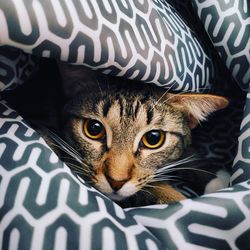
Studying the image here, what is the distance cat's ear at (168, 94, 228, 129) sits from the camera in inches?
34.8

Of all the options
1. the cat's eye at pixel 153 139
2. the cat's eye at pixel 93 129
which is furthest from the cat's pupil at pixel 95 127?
the cat's eye at pixel 153 139

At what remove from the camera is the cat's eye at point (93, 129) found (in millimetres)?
884

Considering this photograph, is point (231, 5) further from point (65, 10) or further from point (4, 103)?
point (4, 103)

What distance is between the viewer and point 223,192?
68cm

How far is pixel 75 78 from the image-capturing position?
915 millimetres

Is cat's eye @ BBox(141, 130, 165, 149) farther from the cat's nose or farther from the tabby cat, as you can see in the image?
the cat's nose

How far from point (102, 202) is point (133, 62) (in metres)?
0.27

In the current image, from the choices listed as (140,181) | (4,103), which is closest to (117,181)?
(140,181)

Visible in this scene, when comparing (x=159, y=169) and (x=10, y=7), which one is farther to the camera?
(x=159, y=169)

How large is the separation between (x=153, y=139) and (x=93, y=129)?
0.48 feet

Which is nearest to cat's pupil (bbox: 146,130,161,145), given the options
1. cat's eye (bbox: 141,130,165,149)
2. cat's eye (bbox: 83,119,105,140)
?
cat's eye (bbox: 141,130,165,149)

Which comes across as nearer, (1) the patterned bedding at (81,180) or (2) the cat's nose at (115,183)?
(1) the patterned bedding at (81,180)

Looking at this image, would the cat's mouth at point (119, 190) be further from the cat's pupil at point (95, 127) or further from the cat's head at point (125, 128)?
the cat's pupil at point (95, 127)

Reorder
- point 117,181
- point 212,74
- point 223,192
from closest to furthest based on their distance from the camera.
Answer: point 223,192 → point 117,181 → point 212,74
